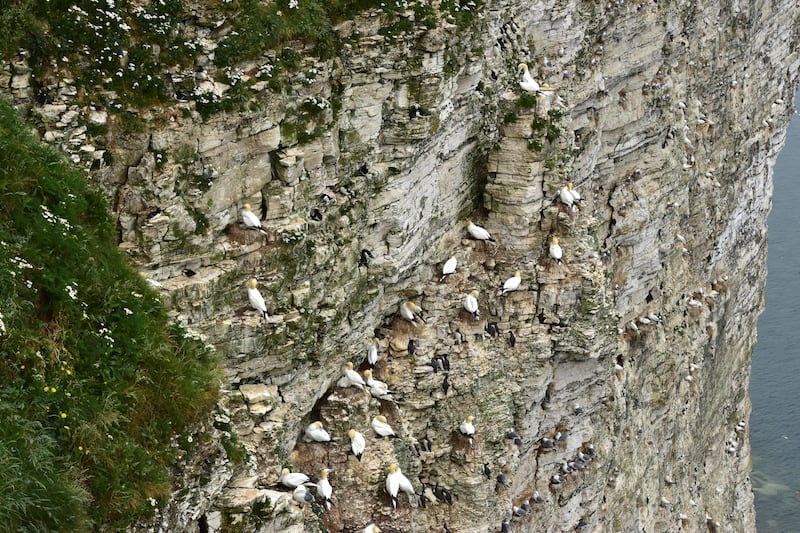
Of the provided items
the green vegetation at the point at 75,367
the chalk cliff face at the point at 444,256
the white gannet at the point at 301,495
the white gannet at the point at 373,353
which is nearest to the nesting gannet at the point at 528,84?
the chalk cliff face at the point at 444,256

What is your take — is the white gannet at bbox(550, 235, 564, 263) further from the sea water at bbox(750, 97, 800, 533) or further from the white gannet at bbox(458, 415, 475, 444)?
the sea water at bbox(750, 97, 800, 533)

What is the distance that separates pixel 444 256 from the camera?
21.0 metres

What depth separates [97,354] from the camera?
10836mm

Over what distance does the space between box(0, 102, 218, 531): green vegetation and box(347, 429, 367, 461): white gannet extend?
232 inches

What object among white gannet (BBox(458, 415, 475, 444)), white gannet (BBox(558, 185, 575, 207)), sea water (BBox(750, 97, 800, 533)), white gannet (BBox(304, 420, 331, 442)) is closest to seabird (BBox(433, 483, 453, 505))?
white gannet (BBox(458, 415, 475, 444))

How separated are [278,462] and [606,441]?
1257 centimetres

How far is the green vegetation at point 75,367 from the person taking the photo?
940 centimetres

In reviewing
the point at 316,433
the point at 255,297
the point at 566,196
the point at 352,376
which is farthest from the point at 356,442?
the point at 566,196

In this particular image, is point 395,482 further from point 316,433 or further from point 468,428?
point 468,428

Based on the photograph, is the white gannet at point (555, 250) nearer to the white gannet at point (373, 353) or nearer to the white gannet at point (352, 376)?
the white gannet at point (373, 353)

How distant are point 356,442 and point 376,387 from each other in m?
1.39

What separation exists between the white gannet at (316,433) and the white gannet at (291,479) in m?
1.65

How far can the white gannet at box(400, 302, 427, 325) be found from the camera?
66.2ft

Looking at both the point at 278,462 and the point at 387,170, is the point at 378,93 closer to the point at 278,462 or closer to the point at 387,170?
the point at 387,170
